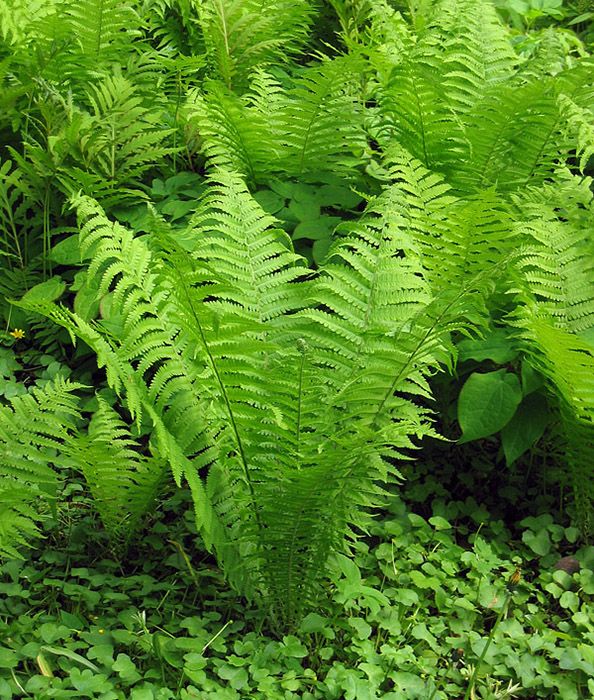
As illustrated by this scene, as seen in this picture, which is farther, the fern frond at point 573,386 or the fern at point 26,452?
the fern frond at point 573,386

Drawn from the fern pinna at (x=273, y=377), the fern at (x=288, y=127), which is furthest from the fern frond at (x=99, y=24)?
the fern pinna at (x=273, y=377)

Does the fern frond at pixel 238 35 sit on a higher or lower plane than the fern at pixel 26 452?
higher

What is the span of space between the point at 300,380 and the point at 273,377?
15 centimetres

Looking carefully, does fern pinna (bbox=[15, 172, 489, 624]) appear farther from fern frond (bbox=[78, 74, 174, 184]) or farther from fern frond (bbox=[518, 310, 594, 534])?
fern frond (bbox=[78, 74, 174, 184])

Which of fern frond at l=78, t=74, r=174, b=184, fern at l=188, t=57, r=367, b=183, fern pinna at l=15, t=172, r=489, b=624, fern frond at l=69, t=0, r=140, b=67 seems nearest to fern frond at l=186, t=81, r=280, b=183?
fern at l=188, t=57, r=367, b=183

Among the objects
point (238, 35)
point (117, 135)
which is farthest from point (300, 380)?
point (238, 35)

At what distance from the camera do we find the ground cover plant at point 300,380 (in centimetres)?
210

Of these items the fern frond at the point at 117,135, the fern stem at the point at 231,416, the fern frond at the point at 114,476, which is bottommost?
the fern frond at the point at 114,476

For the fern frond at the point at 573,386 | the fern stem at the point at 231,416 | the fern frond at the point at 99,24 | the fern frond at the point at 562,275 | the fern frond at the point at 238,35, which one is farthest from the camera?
the fern frond at the point at 238,35

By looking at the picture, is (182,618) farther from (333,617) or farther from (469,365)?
(469,365)

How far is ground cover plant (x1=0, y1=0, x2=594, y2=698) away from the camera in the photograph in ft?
6.89

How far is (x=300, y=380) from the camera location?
200cm

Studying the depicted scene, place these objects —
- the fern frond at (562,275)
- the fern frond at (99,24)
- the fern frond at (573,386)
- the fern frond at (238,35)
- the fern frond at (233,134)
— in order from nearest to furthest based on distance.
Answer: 1. the fern frond at (573,386)
2. the fern frond at (562,275)
3. the fern frond at (233,134)
4. the fern frond at (99,24)
5. the fern frond at (238,35)

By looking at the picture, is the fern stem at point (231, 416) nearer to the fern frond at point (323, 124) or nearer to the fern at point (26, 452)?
the fern at point (26, 452)
